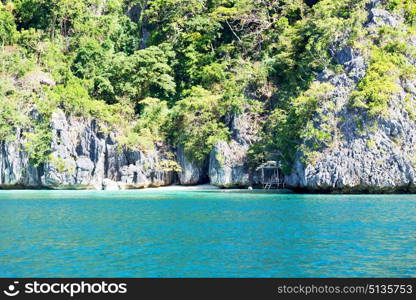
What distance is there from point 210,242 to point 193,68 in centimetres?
3401

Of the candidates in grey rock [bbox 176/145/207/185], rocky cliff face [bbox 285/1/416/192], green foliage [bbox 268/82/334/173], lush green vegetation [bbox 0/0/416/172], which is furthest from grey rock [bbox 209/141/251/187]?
rocky cliff face [bbox 285/1/416/192]

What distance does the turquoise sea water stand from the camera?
37.0ft

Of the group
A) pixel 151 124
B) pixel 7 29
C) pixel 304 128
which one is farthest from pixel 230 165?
pixel 7 29

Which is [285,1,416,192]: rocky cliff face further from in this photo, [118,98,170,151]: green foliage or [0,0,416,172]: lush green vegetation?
[118,98,170,151]: green foliage

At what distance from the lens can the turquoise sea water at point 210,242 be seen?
11281mm

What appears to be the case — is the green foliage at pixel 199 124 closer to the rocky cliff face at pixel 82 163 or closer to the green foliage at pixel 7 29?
the rocky cliff face at pixel 82 163

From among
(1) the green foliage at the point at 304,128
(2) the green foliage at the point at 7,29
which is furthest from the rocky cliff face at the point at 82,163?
(2) the green foliage at the point at 7,29

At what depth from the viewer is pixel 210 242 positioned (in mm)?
14758

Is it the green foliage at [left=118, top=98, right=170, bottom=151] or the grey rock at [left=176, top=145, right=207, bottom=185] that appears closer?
the grey rock at [left=176, top=145, right=207, bottom=185]

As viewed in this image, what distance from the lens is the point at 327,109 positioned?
35.8 meters

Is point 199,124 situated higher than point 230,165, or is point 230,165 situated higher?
point 199,124

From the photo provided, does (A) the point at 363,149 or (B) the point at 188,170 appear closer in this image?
(A) the point at 363,149

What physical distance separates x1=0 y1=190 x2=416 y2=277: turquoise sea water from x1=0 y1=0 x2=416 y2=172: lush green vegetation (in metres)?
14.9

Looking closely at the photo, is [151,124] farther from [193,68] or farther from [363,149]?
[363,149]
